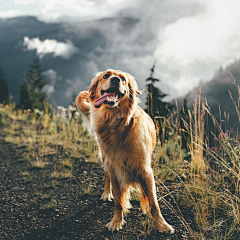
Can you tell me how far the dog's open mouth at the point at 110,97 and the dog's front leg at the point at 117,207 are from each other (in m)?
0.77

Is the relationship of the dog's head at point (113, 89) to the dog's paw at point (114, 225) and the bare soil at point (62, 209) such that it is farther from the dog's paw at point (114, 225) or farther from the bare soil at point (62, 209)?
the dog's paw at point (114, 225)

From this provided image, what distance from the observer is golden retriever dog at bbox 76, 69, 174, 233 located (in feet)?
6.86

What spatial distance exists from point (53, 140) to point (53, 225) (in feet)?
9.94

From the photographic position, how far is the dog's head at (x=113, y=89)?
2.10 metres

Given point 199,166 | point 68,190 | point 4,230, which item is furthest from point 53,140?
point 199,166

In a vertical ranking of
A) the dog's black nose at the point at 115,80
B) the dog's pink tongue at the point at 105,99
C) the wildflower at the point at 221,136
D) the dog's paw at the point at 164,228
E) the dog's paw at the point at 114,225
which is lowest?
the dog's paw at the point at 114,225

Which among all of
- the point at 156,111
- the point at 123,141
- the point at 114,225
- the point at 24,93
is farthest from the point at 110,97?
the point at 24,93

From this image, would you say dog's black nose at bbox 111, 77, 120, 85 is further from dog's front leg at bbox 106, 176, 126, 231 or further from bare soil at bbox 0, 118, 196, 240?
bare soil at bbox 0, 118, 196, 240

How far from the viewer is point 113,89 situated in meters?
2.14

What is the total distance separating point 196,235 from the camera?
1941 millimetres

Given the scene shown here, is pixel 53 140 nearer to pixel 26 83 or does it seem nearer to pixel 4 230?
pixel 4 230

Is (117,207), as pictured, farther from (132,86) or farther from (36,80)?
(36,80)

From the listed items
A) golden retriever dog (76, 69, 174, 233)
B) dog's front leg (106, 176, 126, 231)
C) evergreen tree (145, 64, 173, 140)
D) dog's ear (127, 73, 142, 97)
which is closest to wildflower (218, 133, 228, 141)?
evergreen tree (145, 64, 173, 140)

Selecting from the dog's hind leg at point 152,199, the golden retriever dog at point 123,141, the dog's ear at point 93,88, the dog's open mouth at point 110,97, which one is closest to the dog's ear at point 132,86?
the golden retriever dog at point 123,141
